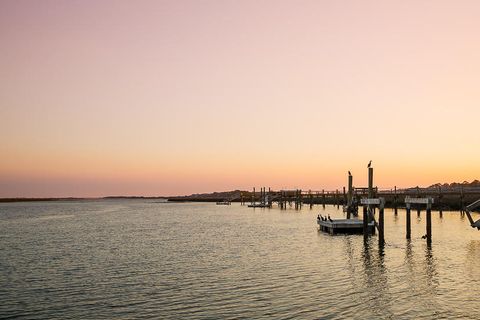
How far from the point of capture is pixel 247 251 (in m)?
33.4

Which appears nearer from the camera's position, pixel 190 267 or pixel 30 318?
pixel 30 318

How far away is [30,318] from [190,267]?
11.2m

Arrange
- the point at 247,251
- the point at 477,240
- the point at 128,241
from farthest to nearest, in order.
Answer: the point at 128,241, the point at 477,240, the point at 247,251

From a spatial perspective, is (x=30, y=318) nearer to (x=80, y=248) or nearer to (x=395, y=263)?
(x=395, y=263)

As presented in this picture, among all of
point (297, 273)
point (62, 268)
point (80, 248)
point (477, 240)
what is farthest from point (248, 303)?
point (477, 240)

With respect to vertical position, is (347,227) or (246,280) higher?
(347,227)

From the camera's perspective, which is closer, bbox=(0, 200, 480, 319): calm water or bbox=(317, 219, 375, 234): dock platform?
bbox=(0, 200, 480, 319): calm water

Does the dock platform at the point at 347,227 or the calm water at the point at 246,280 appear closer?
the calm water at the point at 246,280

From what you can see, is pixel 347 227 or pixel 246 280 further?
pixel 347 227

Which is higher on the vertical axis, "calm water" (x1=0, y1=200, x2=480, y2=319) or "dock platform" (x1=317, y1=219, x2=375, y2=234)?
"dock platform" (x1=317, y1=219, x2=375, y2=234)

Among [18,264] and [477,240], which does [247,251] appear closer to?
[18,264]

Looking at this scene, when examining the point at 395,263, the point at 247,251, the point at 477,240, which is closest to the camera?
the point at 395,263

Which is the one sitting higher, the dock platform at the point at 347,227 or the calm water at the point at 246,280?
the dock platform at the point at 347,227

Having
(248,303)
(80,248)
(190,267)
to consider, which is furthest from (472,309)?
(80,248)
